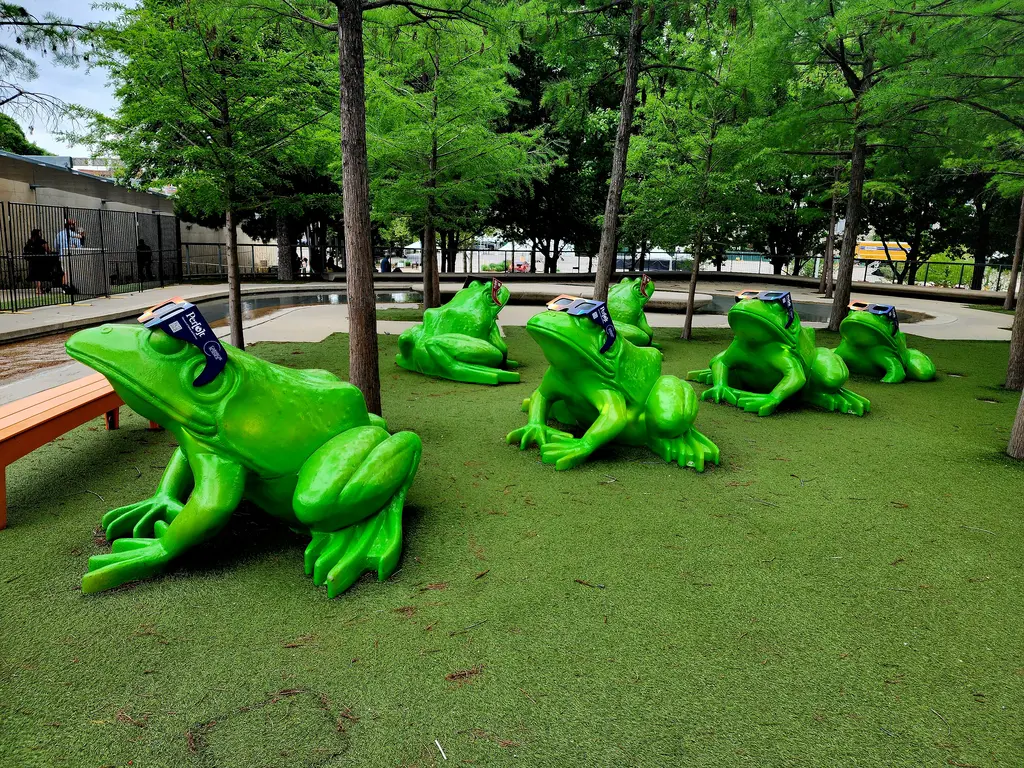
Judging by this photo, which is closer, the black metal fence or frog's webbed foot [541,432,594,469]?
frog's webbed foot [541,432,594,469]

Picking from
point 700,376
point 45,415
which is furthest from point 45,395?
point 700,376

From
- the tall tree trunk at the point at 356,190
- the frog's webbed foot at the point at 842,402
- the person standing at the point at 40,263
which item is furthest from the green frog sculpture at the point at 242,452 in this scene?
the person standing at the point at 40,263

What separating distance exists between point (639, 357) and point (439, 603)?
2682 mm

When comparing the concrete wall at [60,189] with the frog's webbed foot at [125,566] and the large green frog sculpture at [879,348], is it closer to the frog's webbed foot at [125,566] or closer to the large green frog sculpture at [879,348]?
the frog's webbed foot at [125,566]

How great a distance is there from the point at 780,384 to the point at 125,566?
567cm

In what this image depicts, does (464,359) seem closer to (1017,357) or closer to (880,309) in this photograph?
(880,309)

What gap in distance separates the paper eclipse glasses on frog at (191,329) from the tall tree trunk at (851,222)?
451 inches

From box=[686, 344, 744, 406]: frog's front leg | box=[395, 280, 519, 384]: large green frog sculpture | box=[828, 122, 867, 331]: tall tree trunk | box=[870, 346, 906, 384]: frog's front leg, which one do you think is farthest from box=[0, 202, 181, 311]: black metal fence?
box=[828, 122, 867, 331]: tall tree trunk

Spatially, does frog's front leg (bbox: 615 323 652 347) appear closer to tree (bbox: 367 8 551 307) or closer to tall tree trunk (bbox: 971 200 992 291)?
tree (bbox: 367 8 551 307)

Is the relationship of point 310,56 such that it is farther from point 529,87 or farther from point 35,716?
point 529,87

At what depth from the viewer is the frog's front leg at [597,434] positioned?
15.0ft

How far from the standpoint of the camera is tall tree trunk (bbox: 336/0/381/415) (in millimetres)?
4891

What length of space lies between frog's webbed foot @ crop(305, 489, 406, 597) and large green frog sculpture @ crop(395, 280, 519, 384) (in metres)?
4.39

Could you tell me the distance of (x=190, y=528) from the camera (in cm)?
280
